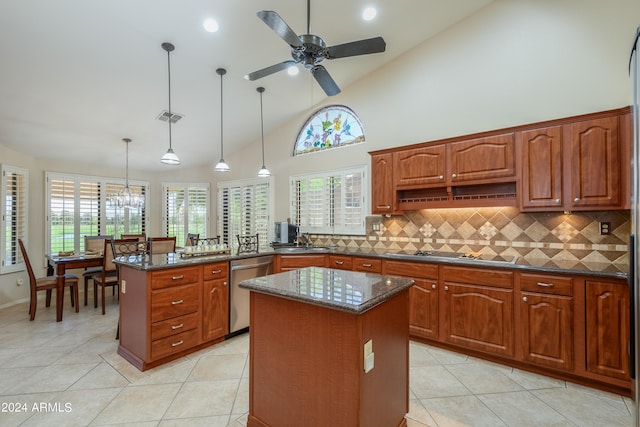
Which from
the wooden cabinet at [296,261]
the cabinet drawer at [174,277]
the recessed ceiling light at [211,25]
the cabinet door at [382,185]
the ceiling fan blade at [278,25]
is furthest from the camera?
the wooden cabinet at [296,261]

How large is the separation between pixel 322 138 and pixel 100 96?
3.03 metres

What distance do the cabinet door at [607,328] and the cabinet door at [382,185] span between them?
6.67 ft

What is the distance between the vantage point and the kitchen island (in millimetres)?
1470

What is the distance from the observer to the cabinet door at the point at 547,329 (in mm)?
2449

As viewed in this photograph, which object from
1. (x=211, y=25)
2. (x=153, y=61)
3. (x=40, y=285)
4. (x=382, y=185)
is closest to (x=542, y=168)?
(x=382, y=185)

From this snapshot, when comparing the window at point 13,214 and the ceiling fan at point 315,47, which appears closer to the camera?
the ceiling fan at point 315,47

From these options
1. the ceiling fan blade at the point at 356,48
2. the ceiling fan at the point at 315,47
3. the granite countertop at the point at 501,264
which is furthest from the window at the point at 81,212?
the ceiling fan blade at the point at 356,48

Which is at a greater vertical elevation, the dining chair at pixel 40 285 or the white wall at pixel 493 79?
the white wall at pixel 493 79

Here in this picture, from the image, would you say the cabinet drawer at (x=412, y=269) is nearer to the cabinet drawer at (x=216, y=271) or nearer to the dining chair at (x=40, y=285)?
the cabinet drawer at (x=216, y=271)

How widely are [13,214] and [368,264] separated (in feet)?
18.1

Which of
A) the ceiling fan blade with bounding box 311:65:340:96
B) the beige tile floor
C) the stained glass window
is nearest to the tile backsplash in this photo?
the beige tile floor

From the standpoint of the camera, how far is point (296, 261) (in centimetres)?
399

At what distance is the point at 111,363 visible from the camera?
2.79 metres

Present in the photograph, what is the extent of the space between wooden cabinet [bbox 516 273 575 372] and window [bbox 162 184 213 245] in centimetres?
584
